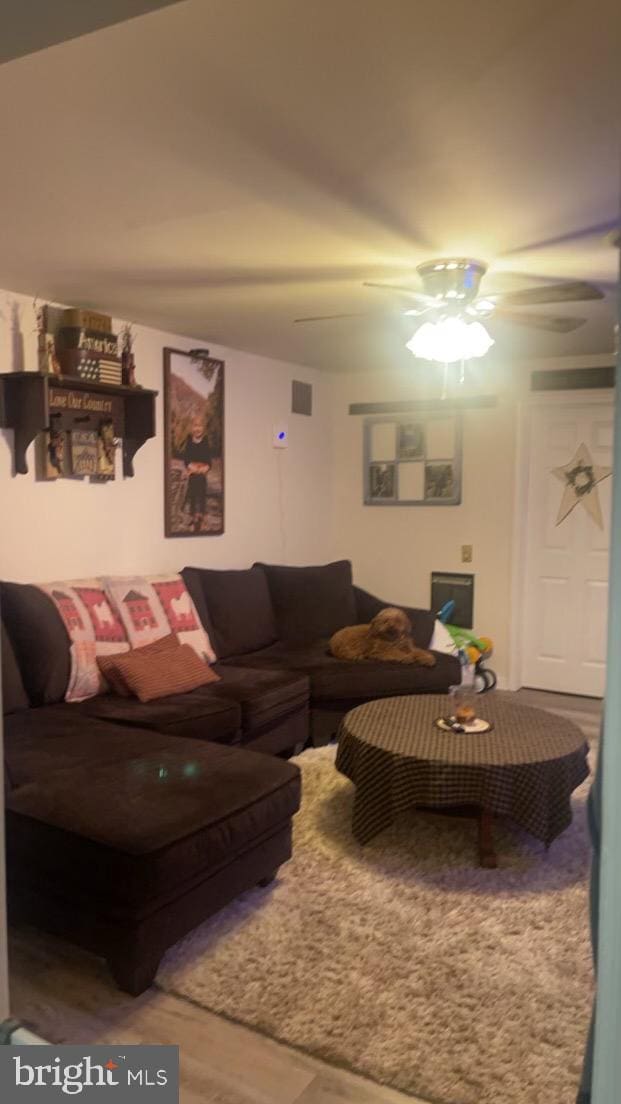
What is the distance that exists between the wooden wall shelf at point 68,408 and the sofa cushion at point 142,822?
64.5 inches

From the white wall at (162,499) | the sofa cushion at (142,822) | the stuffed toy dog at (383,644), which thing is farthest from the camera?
the stuffed toy dog at (383,644)

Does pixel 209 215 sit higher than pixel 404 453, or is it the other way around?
pixel 209 215

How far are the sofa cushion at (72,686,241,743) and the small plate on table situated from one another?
88 centimetres

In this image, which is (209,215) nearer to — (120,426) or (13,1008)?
(120,426)

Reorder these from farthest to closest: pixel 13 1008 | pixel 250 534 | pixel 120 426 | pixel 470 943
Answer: pixel 250 534 < pixel 120 426 < pixel 470 943 < pixel 13 1008

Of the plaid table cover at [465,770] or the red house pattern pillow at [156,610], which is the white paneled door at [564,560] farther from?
the red house pattern pillow at [156,610]

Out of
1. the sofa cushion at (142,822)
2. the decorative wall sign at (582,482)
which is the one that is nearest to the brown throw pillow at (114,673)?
the sofa cushion at (142,822)

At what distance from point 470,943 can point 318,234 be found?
232cm

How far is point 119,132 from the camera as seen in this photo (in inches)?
78.3

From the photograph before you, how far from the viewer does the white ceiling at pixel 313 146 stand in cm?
158

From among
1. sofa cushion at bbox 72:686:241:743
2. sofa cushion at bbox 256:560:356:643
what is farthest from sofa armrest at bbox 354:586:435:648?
sofa cushion at bbox 72:686:241:743

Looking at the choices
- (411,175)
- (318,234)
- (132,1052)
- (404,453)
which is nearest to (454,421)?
(404,453)

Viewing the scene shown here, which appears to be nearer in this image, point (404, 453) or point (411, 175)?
point (411, 175)

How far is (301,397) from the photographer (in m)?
5.67
